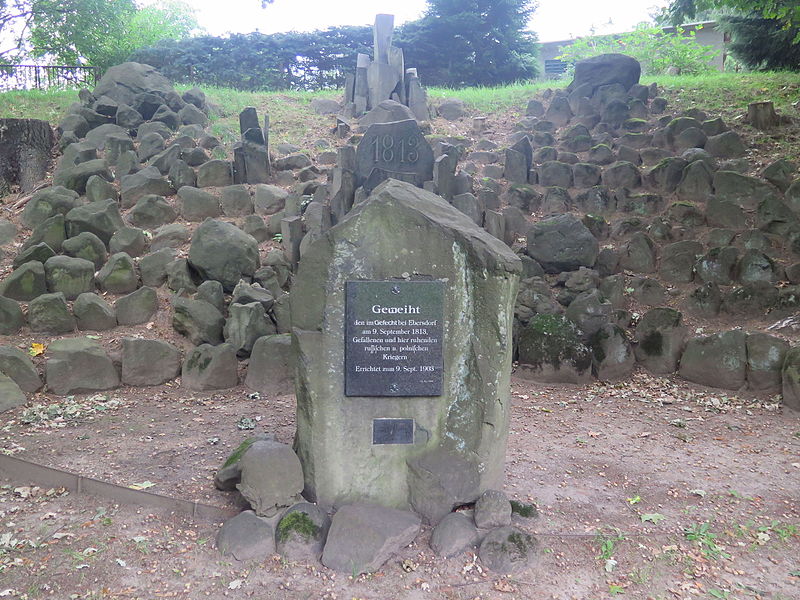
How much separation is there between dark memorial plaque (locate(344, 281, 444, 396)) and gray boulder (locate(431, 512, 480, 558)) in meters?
0.81

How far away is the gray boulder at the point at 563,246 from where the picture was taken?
9.20 metres

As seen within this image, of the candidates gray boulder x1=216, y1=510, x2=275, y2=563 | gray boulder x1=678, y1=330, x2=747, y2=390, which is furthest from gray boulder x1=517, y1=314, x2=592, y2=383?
gray boulder x1=216, y1=510, x2=275, y2=563

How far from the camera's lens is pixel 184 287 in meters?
8.47

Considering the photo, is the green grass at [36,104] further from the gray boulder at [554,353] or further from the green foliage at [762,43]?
the green foliage at [762,43]

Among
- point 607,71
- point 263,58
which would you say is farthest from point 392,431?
point 263,58

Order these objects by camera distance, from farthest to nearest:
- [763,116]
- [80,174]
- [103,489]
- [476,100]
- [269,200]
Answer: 1. [476,100]
2. [763,116]
3. [80,174]
4. [269,200]
5. [103,489]

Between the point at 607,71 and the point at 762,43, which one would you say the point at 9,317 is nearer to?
the point at 607,71

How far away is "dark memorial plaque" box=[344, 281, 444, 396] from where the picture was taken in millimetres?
4293

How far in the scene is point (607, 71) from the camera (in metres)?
14.4

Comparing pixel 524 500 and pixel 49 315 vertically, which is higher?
pixel 49 315

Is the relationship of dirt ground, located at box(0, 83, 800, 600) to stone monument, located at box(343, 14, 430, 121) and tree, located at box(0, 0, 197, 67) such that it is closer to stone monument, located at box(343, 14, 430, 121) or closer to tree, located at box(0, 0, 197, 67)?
stone monument, located at box(343, 14, 430, 121)

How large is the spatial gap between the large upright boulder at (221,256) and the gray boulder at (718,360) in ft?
17.8

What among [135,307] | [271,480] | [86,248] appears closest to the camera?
[271,480]

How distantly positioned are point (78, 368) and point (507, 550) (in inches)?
190
